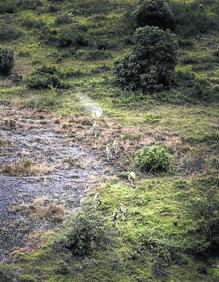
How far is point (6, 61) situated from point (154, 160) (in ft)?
51.0

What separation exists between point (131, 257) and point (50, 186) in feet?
17.3

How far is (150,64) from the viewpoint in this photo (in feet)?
102

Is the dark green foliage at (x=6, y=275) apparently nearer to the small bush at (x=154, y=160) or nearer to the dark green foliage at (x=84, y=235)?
the dark green foliage at (x=84, y=235)

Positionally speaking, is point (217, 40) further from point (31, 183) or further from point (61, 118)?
point (31, 183)

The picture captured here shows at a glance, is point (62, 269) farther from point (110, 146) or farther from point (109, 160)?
point (110, 146)

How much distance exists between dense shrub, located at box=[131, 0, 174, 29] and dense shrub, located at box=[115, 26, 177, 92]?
7.31m

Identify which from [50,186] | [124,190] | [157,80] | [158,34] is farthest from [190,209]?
[158,34]

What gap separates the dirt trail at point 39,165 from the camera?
690 inches

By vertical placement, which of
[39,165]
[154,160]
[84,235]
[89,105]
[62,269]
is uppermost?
[84,235]

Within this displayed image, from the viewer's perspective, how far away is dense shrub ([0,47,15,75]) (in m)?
33.2

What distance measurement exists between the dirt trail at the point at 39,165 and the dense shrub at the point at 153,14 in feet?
49.4

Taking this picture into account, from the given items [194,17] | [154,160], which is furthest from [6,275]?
[194,17]

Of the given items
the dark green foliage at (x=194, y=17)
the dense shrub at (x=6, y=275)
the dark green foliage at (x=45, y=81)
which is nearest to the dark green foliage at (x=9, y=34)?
the dark green foliage at (x=45, y=81)

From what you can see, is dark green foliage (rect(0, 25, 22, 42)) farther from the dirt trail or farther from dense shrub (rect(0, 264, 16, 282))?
dense shrub (rect(0, 264, 16, 282))
